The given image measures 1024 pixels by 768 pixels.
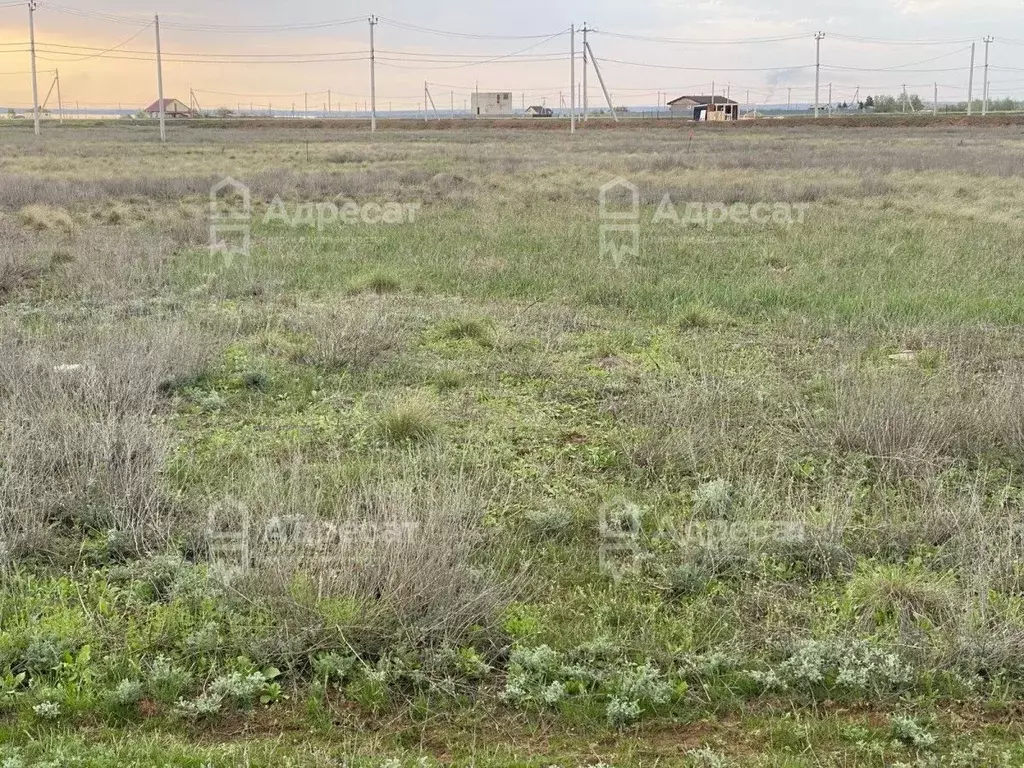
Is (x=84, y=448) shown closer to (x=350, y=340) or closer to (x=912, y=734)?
(x=350, y=340)

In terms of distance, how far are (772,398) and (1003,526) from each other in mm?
2282

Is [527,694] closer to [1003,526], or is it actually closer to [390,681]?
[390,681]

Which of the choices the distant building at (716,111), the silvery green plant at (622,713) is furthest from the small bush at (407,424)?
the distant building at (716,111)

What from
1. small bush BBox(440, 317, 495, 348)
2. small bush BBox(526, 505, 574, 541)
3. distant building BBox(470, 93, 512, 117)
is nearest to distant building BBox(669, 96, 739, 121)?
distant building BBox(470, 93, 512, 117)

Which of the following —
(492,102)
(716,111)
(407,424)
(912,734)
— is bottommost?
(912,734)

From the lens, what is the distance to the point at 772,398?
648 centimetres

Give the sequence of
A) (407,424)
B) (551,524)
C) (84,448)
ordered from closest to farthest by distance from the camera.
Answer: (551,524) → (84,448) → (407,424)

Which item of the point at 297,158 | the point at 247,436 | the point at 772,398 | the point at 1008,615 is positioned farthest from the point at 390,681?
the point at 297,158

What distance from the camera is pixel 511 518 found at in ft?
14.9

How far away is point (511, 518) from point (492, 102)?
382 feet

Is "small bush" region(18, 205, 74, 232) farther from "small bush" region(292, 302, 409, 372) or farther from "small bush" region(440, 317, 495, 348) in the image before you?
"small bush" region(440, 317, 495, 348)

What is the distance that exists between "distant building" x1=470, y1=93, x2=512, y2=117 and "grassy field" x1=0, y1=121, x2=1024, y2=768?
10838 cm

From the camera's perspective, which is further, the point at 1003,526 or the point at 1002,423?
the point at 1002,423

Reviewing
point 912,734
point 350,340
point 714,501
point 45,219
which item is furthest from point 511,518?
point 45,219
